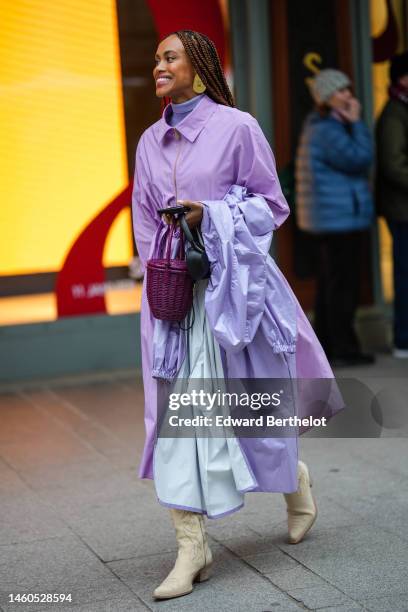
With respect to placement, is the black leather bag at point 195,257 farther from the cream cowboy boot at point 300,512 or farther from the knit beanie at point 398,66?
the knit beanie at point 398,66

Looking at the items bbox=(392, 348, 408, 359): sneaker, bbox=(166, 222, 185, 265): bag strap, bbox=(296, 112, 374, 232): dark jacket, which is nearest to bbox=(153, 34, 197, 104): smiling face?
bbox=(166, 222, 185, 265): bag strap

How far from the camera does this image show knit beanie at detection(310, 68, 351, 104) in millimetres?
7688

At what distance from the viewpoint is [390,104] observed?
7871 millimetres

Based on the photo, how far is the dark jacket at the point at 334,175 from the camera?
759 centimetres

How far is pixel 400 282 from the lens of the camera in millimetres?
8109

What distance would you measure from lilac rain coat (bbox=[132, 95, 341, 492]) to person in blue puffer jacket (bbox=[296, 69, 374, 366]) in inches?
137

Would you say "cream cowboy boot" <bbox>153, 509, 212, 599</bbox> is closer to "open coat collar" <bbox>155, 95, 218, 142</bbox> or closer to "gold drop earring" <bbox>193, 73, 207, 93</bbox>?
"open coat collar" <bbox>155, 95, 218, 142</bbox>

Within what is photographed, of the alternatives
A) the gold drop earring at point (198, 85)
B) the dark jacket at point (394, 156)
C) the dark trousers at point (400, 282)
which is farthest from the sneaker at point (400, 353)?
the gold drop earring at point (198, 85)

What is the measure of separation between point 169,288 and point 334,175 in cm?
385

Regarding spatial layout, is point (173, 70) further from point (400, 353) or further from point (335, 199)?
point (400, 353)

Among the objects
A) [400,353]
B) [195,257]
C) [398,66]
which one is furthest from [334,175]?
[195,257]

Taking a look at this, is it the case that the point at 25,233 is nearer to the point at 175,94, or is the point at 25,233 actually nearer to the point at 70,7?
the point at 70,7

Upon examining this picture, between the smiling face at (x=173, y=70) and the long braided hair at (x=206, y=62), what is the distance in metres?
0.02

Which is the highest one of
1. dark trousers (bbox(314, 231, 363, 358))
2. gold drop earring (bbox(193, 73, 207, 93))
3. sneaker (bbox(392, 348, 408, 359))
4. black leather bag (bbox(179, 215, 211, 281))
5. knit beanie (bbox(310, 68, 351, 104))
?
knit beanie (bbox(310, 68, 351, 104))
